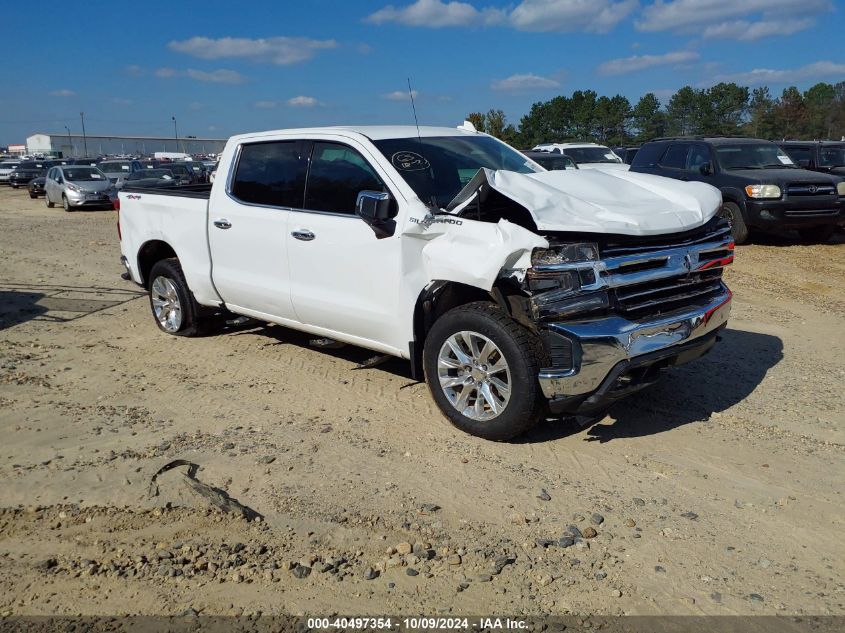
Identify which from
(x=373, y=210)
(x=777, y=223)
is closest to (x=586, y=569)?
(x=373, y=210)

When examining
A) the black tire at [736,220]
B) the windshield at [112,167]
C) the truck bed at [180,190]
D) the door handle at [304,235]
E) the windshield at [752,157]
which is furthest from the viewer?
the windshield at [112,167]

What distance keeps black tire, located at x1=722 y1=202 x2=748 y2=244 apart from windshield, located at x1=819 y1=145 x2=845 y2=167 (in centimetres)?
438

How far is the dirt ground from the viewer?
329 cm

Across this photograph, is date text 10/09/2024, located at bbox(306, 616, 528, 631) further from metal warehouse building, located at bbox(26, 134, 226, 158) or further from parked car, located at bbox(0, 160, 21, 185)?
metal warehouse building, located at bbox(26, 134, 226, 158)

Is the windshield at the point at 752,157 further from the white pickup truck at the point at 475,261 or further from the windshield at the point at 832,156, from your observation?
the white pickup truck at the point at 475,261

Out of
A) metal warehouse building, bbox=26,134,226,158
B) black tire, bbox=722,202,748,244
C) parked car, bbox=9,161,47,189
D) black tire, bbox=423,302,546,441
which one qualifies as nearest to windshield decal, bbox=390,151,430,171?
black tire, bbox=423,302,546,441

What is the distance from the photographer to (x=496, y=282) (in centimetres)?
454

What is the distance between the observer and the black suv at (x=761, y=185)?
12516mm

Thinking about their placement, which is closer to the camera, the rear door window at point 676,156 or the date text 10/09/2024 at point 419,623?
the date text 10/09/2024 at point 419,623

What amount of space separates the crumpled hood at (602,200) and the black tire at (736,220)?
7.89m

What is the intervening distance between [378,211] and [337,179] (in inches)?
34.2

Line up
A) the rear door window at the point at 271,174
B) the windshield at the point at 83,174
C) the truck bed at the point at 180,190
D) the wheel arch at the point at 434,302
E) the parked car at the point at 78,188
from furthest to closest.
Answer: the windshield at the point at 83,174 → the parked car at the point at 78,188 → the truck bed at the point at 180,190 → the rear door window at the point at 271,174 → the wheel arch at the point at 434,302

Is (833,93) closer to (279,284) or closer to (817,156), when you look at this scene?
(817,156)

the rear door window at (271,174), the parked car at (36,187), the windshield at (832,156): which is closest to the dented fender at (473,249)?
the rear door window at (271,174)
